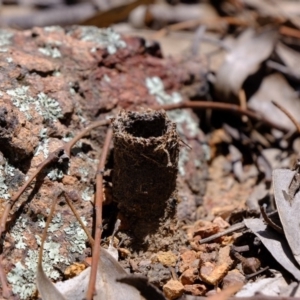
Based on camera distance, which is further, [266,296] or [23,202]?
[23,202]

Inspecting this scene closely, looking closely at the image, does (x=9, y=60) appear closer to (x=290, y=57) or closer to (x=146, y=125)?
(x=146, y=125)

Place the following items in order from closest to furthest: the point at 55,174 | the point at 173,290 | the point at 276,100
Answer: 1. the point at 173,290
2. the point at 55,174
3. the point at 276,100

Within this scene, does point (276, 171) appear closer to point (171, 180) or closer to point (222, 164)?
point (171, 180)

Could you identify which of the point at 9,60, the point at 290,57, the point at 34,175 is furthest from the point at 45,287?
the point at 290,57

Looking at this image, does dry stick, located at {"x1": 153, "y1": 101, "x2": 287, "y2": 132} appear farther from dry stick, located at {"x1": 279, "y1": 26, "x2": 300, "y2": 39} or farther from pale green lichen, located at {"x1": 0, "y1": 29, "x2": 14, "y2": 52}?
dry stick, located at {"x1": 279, "y1": 26, "x2": 300, "y2": 39}

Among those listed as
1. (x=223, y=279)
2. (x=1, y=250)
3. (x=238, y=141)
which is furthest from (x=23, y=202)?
(x=238, y=141)

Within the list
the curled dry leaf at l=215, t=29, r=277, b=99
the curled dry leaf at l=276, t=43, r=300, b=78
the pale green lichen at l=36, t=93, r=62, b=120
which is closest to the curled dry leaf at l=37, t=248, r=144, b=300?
the pale green lichen at l=36, t=93, r=62, b=120

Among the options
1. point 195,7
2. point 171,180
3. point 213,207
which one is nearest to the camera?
point 171,180
